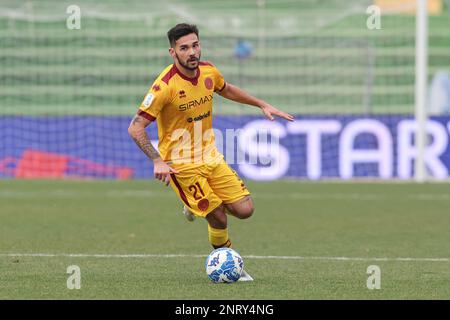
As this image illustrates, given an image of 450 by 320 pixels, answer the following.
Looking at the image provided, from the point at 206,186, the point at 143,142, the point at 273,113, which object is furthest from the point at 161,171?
the point at 273,113

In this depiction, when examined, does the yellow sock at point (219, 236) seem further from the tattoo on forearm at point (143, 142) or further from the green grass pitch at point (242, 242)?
the tattoo on forearm at point (143, 142)

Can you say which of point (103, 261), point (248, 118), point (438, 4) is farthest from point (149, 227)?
point (438, 4)

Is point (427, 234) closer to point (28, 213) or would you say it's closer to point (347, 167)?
point (28, 213)

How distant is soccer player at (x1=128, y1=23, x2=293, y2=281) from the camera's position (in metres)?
8.80

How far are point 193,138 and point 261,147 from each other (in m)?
11.0

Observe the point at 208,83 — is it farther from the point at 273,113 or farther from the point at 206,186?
the point at 206,186

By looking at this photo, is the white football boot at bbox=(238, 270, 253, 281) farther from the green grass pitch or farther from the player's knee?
the player's knee

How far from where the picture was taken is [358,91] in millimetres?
23281

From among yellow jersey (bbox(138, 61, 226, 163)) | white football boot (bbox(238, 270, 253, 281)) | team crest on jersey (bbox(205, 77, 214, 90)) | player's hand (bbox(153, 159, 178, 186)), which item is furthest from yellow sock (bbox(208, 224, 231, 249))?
team crest on jersey (bbox(205, 77, 214, 90))

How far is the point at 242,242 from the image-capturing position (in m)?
11.8

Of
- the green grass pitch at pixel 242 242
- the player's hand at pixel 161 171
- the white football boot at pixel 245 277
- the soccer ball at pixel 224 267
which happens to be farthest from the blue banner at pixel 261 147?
the player's hand at pixel 161 171

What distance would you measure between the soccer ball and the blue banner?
1064 cm

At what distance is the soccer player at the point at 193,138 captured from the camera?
28.9 feet

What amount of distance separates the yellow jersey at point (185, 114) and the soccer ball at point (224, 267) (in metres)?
0.93
